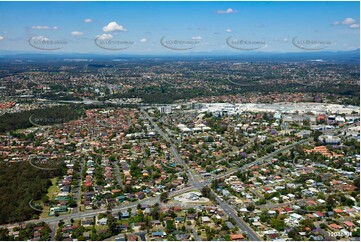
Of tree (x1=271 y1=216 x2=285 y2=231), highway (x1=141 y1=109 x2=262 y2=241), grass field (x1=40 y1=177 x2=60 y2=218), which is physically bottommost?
highway (x1=141 y1=109 x2=262 y2=241)

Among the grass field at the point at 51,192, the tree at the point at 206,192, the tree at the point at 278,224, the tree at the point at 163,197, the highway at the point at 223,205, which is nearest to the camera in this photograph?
the highway at the point at 223,205

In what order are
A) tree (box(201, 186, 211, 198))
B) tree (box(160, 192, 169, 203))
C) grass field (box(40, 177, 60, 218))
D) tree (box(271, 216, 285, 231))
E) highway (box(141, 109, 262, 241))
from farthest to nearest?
tree (box(201, 186, 211, 198)) → tree (box(160, 192, 169, 203)) → grass field (box(40, 177, 60, 218)) → tree (box(271, 216, 285, 231)) → highway (box(141, 109, 262, 241))

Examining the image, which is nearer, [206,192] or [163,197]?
[163,197]

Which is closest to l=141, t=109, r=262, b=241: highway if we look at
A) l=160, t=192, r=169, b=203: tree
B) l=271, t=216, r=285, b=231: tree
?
l=271, t=216, r=285, b=231: tree

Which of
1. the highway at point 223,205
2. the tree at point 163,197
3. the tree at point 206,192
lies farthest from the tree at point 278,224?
the tree at point 163,197

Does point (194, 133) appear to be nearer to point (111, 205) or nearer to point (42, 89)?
point (111, 205)

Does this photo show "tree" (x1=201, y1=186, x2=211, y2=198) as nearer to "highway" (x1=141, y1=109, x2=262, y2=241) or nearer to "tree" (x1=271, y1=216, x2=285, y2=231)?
"highway" (x1=141, y1=109, x2=262, y2=241)

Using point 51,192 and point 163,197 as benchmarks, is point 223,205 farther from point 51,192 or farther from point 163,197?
point 51,192

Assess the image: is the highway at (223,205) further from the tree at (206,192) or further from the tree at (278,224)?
the tree at (278,224)

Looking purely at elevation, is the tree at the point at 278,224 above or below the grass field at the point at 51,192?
above

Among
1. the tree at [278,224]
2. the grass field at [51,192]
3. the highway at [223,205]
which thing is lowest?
the highway at [223,205]

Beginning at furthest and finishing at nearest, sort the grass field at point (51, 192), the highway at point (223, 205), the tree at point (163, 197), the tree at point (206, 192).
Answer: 1. the tree at point (206, 192)
2. the tree at point (163, 197)
3. the grass field at point (51, 192)
4. the highway at point (223, 205)

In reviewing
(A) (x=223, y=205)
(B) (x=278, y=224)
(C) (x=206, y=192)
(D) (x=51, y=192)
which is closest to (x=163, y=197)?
(C) (x=206, y=192)

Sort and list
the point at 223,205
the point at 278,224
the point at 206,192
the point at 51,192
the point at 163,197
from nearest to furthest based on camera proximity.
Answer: the point at 278,224, the point at 223,205, the point at 163,197, the point at 206,192, the point at 51,192
